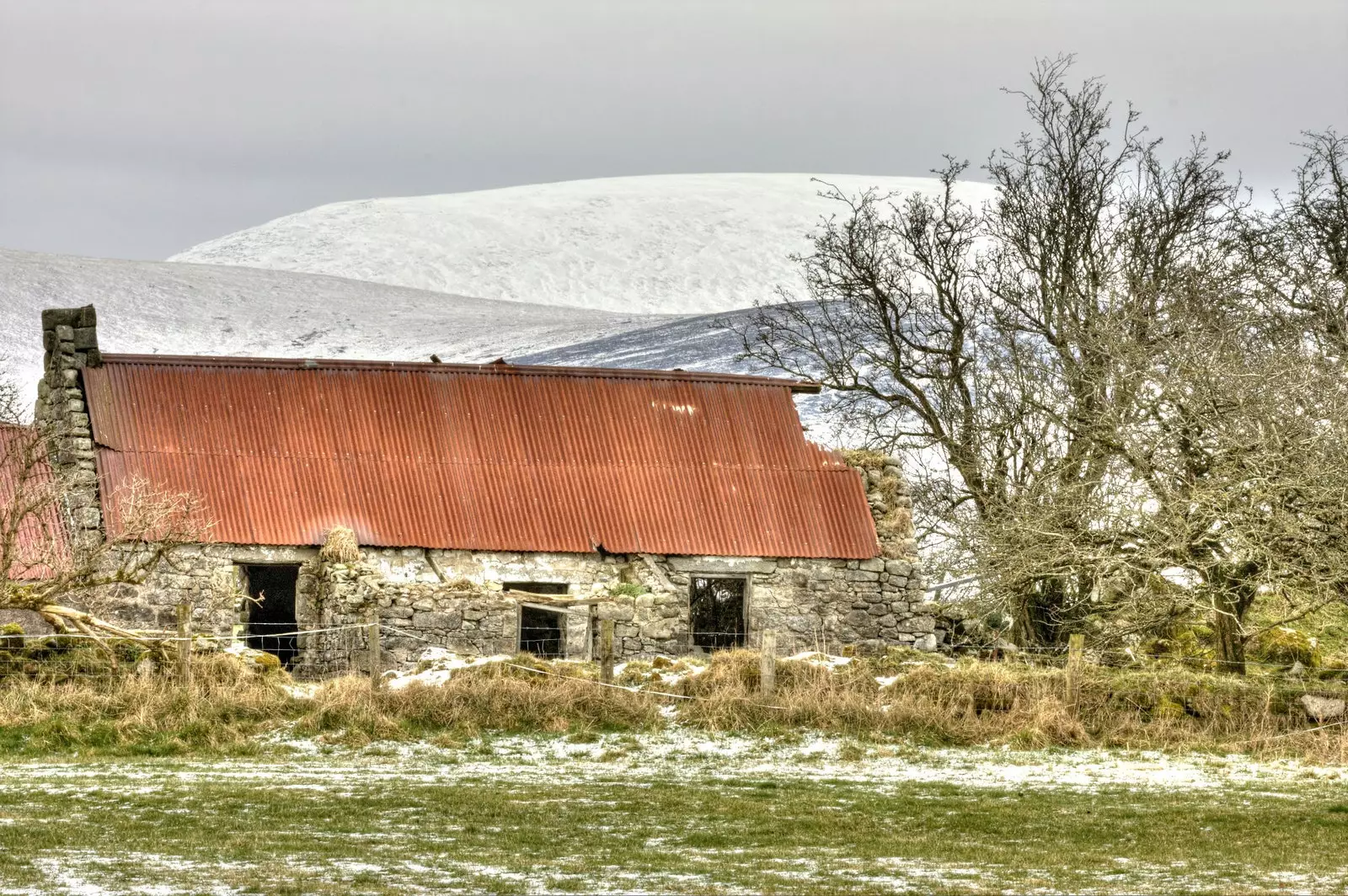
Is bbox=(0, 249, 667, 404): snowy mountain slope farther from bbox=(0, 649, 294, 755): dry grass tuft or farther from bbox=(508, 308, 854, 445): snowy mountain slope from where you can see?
bbox=(0, 649, 294, 755): dry grass tuft

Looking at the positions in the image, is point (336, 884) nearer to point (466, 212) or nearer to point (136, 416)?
point (136, 416)

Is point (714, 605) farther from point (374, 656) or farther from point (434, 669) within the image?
point (374, 656)

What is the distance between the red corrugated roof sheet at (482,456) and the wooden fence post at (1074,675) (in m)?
8.17

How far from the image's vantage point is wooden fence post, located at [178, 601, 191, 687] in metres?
20.7

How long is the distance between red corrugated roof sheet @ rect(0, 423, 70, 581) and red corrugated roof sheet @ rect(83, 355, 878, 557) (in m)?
0.93

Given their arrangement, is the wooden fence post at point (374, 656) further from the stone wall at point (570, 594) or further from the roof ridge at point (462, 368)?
the roof ridge at point (462, 368)

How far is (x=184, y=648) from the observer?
824 inches

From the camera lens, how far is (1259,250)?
120 feet

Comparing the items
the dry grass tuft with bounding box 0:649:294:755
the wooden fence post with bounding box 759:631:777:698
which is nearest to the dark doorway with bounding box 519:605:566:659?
the wooden fence post with bounding box 759:631:777:698

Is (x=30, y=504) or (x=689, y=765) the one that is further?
(x=30, y=504)

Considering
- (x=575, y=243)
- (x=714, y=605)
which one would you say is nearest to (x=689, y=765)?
(x=714, y=605)

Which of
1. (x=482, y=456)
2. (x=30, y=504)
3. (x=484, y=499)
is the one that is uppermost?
(x=482, y=456)

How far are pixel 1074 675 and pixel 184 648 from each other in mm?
10395

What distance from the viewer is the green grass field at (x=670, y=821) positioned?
11820 mm
